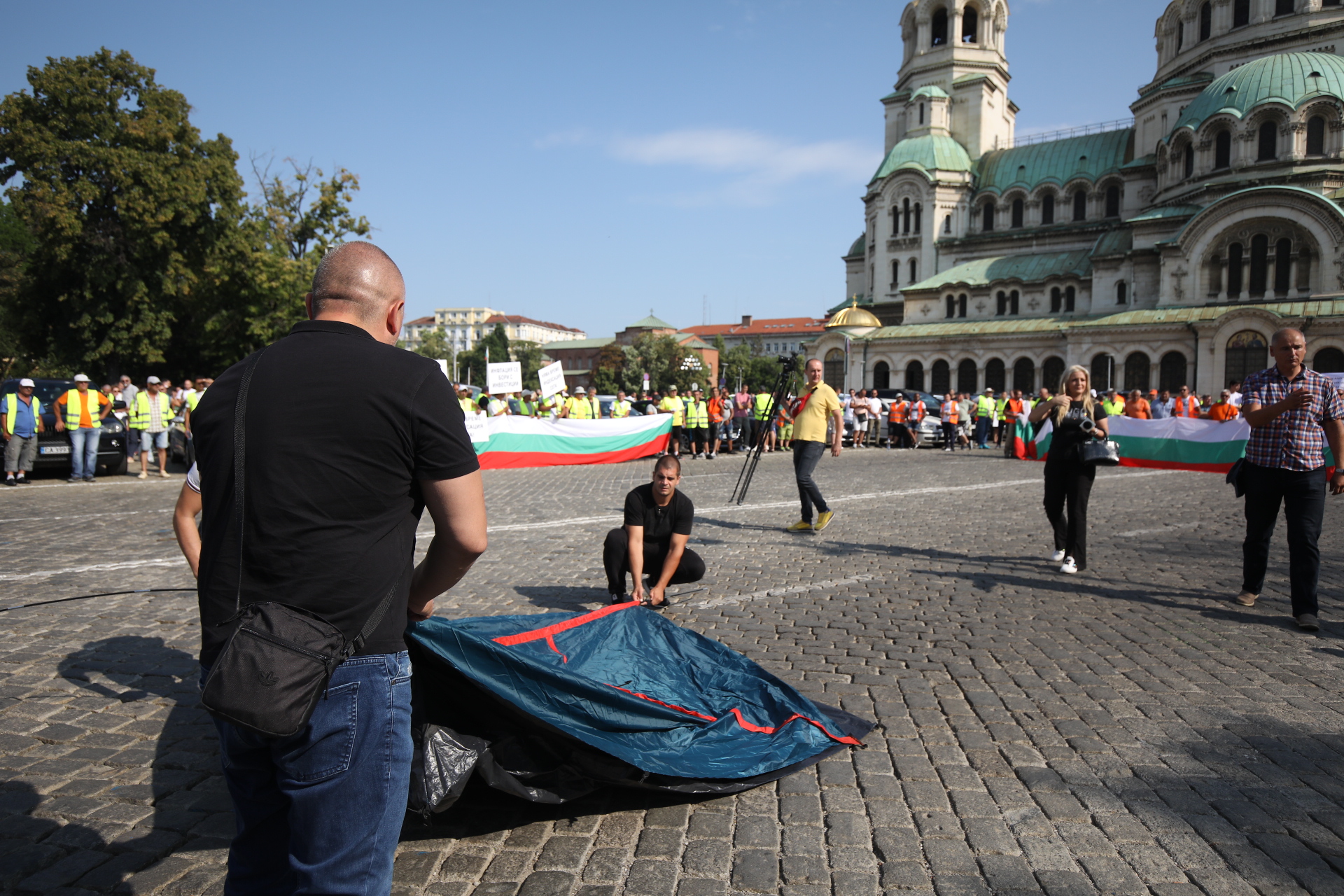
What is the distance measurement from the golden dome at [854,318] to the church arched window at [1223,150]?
24634 millimetres

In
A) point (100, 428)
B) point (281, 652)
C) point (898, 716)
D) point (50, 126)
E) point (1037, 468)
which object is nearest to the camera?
point (281, 652)

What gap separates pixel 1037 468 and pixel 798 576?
46.3 feet

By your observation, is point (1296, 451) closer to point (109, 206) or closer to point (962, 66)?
point (109, 206)

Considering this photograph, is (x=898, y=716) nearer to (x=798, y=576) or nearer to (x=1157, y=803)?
(x=1157, y=803)

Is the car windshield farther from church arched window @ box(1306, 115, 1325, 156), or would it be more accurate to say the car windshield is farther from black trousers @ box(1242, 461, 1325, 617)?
church arched window @ box(1306, 115, 1325, 156)

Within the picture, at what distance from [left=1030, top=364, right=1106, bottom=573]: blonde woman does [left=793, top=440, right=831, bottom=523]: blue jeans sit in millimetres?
2675

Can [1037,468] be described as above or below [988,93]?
below

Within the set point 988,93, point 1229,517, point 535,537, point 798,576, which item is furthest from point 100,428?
point 988,93

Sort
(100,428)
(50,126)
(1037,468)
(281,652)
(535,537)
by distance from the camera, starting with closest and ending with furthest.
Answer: (281,652) → (535,537) → (100,428) → (1037,468) → (50,126)

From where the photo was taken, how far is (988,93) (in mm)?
69125

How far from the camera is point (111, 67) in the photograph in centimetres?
3127

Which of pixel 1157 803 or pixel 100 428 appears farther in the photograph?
pixel 100 428

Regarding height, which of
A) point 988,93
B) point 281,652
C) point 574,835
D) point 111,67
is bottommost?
point 574,835

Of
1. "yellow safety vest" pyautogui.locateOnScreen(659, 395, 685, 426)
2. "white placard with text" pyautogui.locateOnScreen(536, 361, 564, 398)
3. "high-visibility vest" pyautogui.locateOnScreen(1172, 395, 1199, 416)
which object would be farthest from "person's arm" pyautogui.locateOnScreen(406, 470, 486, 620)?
"high-visibility vest" pyautogui.locateOnScreen(1172, 395, 1199, 416)
